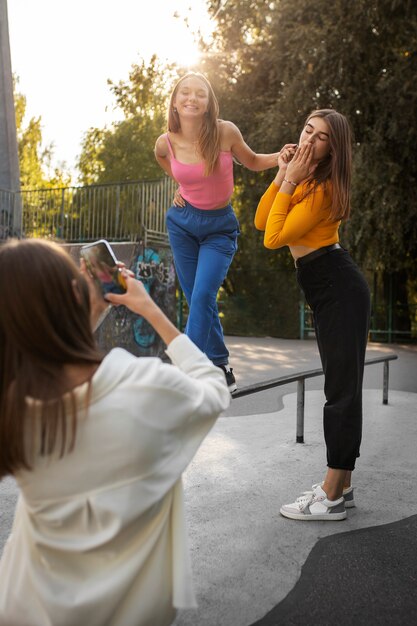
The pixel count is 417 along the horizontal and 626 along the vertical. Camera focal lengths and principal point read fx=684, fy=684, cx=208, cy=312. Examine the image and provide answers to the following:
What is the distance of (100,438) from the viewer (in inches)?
60.9

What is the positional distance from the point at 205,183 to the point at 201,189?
37mm

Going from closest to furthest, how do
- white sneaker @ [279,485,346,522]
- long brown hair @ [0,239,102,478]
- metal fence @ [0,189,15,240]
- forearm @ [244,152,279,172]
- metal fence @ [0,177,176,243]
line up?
long brown hair @ [0,239,102,478] < forearm @ [244,152,279,172] < white sneaker @ [279,485,346,522] < metal fence @ [0,177,176,243] < metal fence @ [0,189,15,240]

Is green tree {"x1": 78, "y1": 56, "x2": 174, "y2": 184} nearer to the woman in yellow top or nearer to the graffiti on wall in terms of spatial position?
the graffiti on wall

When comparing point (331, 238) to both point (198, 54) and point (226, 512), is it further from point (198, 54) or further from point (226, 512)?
point (198, 54)

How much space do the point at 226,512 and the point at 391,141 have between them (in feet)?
48.9

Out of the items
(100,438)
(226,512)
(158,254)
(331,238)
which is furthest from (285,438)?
(158,254)

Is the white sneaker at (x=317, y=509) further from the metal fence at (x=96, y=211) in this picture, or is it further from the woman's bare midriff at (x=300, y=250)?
the metal fence at (x=96, y=211)

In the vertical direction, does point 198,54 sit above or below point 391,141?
above

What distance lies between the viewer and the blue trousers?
350 centimetres

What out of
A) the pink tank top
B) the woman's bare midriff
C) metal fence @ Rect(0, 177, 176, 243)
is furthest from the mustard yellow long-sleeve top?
metal fence @ Rect(0, 177, 176, 243)

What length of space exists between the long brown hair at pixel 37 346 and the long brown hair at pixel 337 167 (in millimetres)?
2082

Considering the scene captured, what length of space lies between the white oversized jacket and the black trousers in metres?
1.96

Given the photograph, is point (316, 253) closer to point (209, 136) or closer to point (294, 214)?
point (294, 214)

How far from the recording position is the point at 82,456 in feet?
5.11
